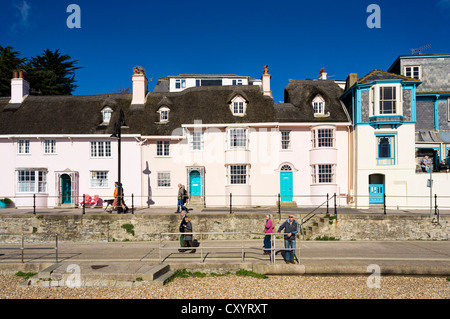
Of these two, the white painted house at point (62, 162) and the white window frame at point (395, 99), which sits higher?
the white window frame at point (395, 99)

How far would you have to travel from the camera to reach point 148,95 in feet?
88.3

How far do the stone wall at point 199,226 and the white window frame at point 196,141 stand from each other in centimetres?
768

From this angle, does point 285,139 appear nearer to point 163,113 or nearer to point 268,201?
point 268,201

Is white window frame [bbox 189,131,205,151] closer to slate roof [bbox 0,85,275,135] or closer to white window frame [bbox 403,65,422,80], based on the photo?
slate roof [bbox 0,85,275,135]

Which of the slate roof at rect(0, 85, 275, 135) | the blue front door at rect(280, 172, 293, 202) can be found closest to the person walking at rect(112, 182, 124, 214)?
the slate roof at rect(0, 85, 275, 135)

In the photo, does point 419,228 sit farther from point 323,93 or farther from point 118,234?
point 118,234

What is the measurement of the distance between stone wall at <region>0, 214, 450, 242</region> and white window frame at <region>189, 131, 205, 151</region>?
768cm

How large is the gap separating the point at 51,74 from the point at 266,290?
39.0 metres

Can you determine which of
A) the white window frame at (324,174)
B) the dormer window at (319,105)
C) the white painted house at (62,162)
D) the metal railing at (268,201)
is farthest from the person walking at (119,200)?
the dormer window at (319,105)

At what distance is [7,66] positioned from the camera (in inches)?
1452

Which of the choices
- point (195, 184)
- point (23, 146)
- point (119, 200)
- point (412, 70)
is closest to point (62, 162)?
point (23, 146)

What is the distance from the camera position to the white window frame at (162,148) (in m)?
24.0

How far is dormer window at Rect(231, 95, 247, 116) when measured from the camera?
24.4m

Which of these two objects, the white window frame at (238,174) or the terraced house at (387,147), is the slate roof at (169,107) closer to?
the terraced house at (387,147)
